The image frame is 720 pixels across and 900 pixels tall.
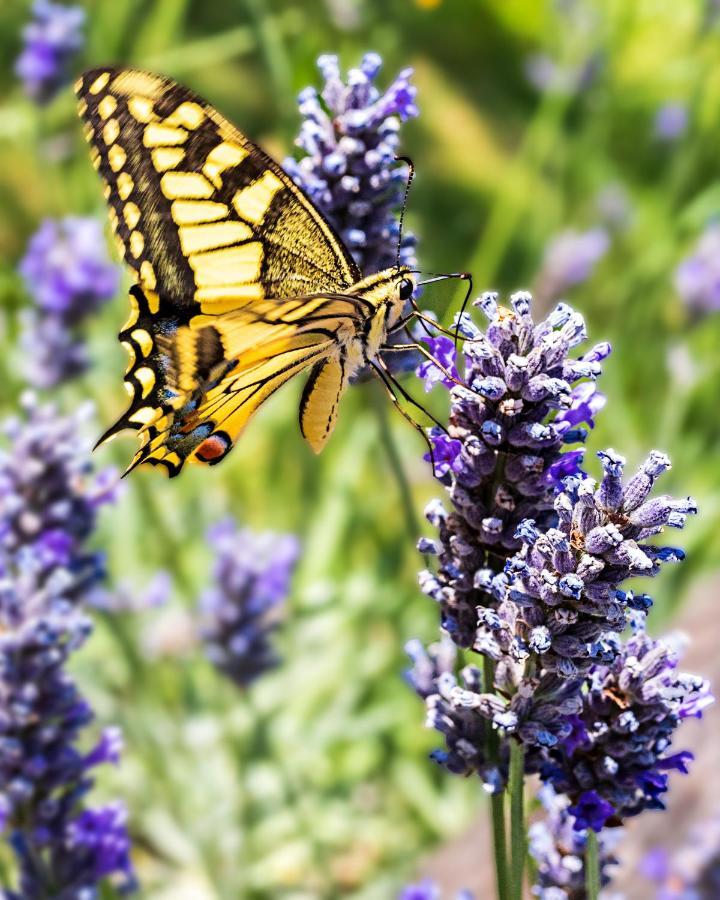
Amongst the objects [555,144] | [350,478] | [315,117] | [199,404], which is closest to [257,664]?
[350,478]

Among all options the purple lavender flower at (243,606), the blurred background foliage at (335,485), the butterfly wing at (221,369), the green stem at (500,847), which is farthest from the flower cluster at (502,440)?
the purple lavender flower at (243,606)

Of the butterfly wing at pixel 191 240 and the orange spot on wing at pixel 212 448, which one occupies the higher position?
the butterfly wing at pixel 191 240

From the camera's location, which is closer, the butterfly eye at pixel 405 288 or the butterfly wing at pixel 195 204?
Answer: the butterfly eye at pixel 405 288

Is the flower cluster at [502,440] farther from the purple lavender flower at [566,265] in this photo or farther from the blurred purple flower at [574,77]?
the blurred purple flower at [574,77]

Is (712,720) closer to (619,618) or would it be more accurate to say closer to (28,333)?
(619,618)

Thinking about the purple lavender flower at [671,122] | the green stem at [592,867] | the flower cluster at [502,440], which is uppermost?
the purple lavender flower at [671,122]

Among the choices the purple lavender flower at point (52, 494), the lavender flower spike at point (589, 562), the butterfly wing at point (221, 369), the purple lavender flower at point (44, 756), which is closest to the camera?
the lavender flower spike at point (589, 562)

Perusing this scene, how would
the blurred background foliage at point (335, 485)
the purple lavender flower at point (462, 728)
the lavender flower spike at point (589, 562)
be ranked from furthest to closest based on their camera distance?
the blurred background foliage at point (335, 485) < the purple lavender flower at point (462, 728) < the lavender flower spike at point (589, 562)

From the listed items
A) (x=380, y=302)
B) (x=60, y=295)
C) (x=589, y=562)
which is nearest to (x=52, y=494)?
(x=380, y=302)
